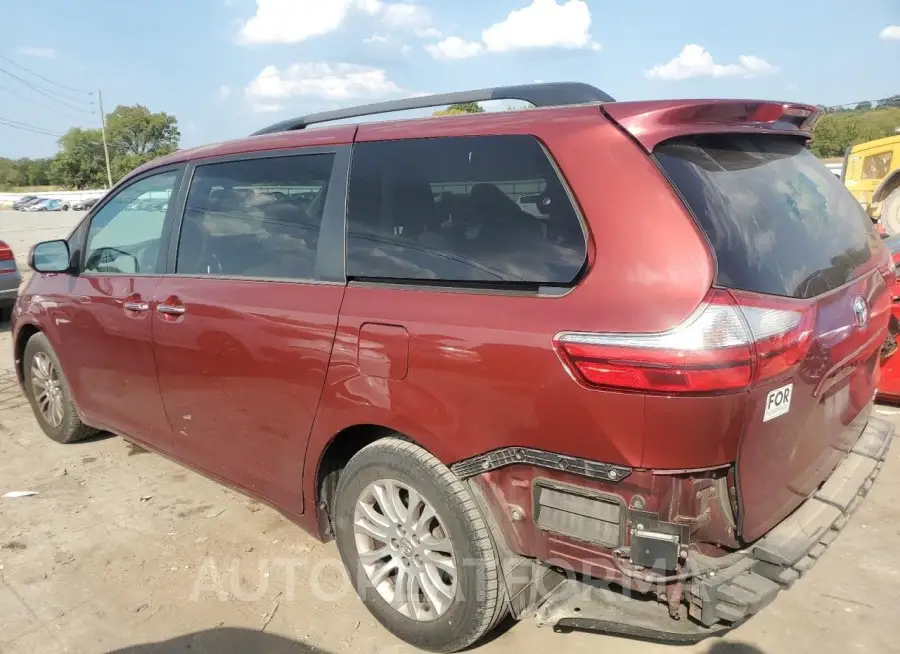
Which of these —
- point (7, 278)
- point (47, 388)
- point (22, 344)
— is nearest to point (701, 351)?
point (47, 388)

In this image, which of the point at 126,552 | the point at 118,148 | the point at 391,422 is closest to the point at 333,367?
the point at 391,422

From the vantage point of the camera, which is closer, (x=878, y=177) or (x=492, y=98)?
(x=492, y=98)

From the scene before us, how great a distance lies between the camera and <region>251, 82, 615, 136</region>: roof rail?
8.06 feet

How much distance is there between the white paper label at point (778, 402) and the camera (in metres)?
1.93

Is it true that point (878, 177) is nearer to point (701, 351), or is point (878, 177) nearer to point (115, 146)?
point (701, 351)

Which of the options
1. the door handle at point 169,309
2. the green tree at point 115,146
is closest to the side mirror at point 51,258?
the door handle at point 169,309

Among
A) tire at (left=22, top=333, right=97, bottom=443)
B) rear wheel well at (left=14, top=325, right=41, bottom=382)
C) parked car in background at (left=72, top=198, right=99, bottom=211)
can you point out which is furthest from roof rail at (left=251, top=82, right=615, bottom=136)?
parked car in background at (left=72, top=198, right=99, bottom=211)

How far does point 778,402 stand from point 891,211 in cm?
1040

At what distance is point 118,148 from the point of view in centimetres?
9162

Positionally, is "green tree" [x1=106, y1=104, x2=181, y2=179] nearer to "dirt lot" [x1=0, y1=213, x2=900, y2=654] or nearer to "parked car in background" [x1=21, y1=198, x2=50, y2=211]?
"parked car in background" [x1=21, y1=198, x2=50, y2=211]

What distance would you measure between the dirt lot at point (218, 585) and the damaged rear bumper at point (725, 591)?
52 cm

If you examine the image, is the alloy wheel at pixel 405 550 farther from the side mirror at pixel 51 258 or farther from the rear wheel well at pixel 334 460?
the side mirror at pixel 51 258

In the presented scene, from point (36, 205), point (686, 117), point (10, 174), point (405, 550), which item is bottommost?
point (405, 550)

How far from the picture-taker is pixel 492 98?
8.98 ft
